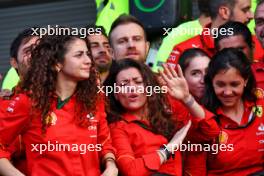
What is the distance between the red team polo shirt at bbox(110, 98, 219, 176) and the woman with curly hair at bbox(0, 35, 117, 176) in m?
0.07

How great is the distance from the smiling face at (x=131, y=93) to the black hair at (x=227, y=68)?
39 centimetres

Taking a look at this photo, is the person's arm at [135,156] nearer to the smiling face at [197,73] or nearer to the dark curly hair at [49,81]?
the dark curly hair at [49,81]

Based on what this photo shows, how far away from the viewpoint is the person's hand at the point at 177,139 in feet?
12.0

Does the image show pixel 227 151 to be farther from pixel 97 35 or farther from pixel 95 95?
pixel 97 35

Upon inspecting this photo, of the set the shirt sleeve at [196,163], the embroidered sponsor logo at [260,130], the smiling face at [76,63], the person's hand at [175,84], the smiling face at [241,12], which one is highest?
the smiling face at [241,12]

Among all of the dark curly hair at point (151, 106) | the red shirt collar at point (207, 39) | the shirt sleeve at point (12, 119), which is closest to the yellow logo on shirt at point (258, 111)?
the dark curly hair at point (151, 106)

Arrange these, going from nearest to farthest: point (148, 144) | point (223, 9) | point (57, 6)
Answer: point (148, 144)
point (223, 9)
point (57, 6)

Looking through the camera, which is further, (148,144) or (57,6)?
(57,6)

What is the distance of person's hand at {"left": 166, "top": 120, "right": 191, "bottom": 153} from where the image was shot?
3668mm

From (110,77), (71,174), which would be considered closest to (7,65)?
(110,77)

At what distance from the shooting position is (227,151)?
373 cm

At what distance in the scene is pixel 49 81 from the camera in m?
3.67

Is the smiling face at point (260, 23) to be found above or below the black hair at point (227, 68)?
above

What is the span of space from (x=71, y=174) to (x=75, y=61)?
0.64 metres
